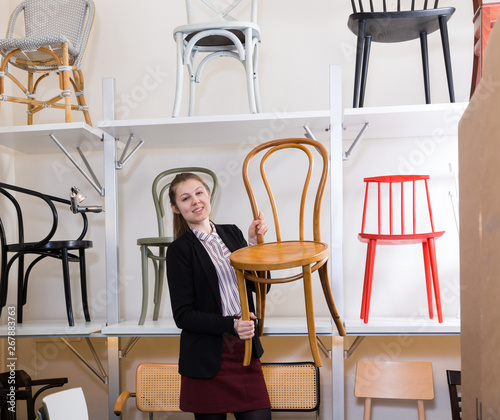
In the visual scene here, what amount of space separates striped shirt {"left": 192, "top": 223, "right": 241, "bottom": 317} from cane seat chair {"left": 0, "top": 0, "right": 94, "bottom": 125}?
1.16 meters

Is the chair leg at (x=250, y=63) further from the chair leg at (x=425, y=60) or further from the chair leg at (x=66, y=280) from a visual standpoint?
the chair leg at (x=66, y=280)

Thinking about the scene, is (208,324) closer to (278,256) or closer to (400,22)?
(278,256)

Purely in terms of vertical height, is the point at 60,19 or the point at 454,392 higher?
the point at 60,19

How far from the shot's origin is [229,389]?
1.96m

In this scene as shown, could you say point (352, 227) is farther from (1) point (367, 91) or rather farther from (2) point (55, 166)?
(2) point (55, 166)

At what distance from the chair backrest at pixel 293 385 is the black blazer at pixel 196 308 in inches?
22.7

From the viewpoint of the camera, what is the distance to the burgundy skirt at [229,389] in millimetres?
1949

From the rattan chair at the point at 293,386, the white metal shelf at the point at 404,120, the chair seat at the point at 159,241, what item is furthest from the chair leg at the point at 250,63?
the rattan chair at the point at 293,386

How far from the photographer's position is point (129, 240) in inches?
128

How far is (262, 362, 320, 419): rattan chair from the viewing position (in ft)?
8.45

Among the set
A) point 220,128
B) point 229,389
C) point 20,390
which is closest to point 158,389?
point 20,390

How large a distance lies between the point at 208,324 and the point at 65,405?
21.6 inches

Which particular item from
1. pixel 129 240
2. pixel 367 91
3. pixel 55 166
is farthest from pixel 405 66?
pixel 55 166

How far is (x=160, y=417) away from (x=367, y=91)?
2.26 metres
